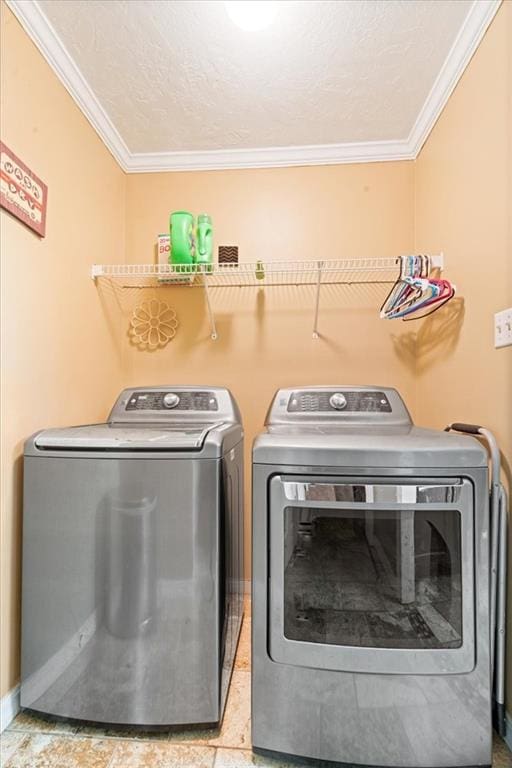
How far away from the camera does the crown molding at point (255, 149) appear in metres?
1.45

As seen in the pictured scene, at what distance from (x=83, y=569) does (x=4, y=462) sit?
0.45 meters

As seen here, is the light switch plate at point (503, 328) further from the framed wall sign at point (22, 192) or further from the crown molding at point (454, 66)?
the framed wall sign at point (22, 192)

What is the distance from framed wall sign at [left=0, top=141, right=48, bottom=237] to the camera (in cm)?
132

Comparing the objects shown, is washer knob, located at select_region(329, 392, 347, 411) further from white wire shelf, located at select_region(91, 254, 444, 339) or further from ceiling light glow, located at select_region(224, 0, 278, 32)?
ceiling light glow, located at select_region(224, 0, 278, 32)

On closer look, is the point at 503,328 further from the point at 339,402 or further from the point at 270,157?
the point at 270,157

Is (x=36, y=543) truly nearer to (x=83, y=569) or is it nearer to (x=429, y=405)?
(x=83, y=569)

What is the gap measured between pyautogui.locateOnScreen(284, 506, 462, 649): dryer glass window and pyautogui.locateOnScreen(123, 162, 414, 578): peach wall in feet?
3.38

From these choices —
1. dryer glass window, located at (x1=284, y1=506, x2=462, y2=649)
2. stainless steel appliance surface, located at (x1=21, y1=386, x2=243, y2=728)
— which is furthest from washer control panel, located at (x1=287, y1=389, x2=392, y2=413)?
dryer glass window, located at (x1=284, y1=506, x2=462, y2=649)

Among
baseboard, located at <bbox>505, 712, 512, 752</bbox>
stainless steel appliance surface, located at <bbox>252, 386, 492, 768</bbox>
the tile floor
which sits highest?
stainless steel appliance surface, located at <bbox>252, 386, 492, 768</bbox>

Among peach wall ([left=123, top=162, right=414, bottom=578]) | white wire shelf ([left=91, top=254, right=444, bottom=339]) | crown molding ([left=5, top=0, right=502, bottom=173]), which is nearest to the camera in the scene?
crown molding ([left=5, top=0, right=502, bottom=173])

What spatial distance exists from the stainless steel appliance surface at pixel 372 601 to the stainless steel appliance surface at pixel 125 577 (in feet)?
0.59

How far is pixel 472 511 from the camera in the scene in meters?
1.12

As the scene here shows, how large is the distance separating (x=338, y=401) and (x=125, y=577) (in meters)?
1.12

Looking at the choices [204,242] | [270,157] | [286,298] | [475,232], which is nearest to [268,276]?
[286,298]
